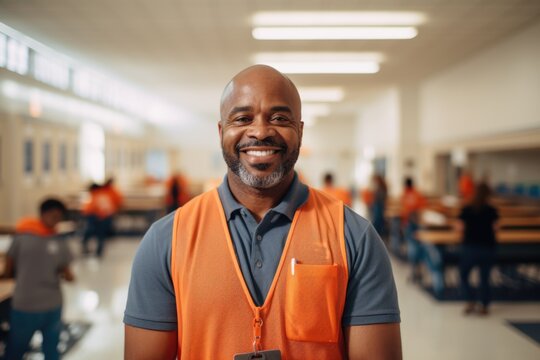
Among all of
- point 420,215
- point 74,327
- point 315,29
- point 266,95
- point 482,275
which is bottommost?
point 74,327

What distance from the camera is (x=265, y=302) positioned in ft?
4.83

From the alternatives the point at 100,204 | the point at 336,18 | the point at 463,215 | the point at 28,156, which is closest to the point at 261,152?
the point at 463,215

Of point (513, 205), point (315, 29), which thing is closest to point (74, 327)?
point (315, 29)

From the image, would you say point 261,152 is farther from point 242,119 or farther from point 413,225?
point 413,225

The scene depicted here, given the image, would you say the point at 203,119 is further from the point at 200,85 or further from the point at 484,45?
the point at 484,45

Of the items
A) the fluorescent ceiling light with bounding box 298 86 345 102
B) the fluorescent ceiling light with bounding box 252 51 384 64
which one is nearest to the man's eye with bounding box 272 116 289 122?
the fluorescent ceiling light with bounding box 252 51 384 64

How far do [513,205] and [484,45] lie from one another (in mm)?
3488

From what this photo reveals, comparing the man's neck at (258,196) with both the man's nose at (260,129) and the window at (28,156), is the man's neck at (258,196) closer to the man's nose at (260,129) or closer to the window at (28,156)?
the man's nose at (260,129)

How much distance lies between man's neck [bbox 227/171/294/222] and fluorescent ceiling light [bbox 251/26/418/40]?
6.14 m

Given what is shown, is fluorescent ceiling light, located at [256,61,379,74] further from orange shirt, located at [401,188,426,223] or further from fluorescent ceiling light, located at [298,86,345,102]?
orange shirt, located at [401,188,426,223]

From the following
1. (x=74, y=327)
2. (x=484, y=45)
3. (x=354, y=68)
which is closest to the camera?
(x=74, y=327)

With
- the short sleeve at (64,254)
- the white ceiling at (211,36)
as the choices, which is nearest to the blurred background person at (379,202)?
the white ceiling at (211,36)

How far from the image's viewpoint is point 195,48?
29.5ft

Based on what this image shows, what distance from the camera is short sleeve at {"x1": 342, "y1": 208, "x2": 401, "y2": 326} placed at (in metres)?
1.46
